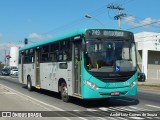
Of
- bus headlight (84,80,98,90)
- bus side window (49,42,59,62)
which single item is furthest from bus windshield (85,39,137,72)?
bus side window (49,42,59,62)

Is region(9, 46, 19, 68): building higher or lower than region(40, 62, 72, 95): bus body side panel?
higher

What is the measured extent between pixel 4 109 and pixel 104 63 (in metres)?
4.21

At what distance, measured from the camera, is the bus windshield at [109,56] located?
49.8ft

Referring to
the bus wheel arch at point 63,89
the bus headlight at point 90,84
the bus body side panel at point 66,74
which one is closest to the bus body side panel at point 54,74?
the bus body side panel at point 66,74

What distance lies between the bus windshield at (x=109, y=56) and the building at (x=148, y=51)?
47.6 metres

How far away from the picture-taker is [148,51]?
210ft

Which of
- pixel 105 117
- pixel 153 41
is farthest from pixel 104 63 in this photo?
pixel 153 41

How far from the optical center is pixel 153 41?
208 feet

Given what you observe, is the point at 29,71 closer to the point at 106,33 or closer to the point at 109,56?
the point at 106,33

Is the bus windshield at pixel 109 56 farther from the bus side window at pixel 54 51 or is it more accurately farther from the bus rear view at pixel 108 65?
the bus side window at pixel 54 51

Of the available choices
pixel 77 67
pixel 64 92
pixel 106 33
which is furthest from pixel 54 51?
pixel 106 33

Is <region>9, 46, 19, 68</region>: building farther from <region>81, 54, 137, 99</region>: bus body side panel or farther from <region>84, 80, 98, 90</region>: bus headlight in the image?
<region>84, 80, 98, 90</region>: bus headlight

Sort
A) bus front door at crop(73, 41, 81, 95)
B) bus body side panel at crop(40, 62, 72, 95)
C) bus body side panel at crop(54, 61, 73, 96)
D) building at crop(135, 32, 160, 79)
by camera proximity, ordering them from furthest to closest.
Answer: building at crop(135, 32, 160, 79), bus body side panel at crop(40, 62, 72, 95), bus body side panel at crop(54, 61, 73, 96), bus front door at crop(73, 41, 81, 95)

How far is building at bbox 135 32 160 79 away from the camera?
6278 cm
